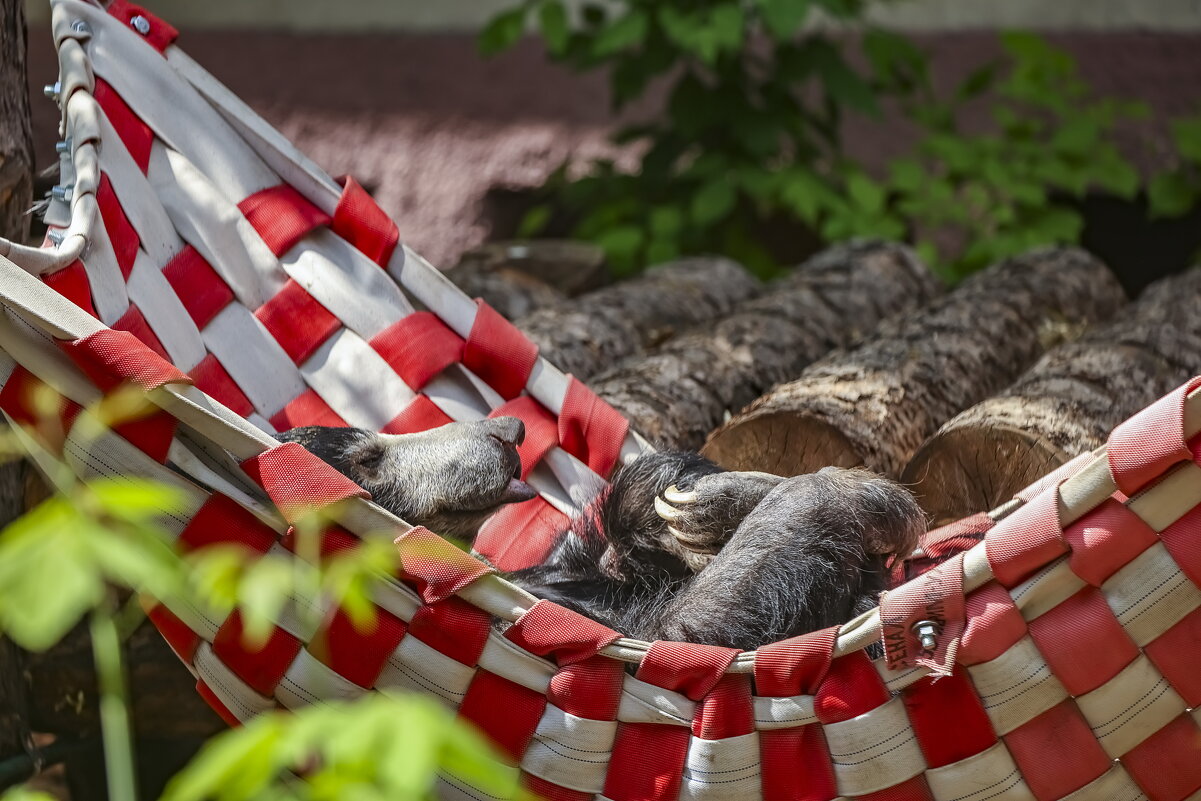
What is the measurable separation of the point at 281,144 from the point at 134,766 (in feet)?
4.29

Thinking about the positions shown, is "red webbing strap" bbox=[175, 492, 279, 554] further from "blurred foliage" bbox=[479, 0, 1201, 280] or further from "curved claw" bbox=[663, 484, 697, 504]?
"blurred foliage" bbox=[479, 0, 1201, 280]

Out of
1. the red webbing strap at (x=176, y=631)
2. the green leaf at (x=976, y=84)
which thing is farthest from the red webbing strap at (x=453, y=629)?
the green leaf at (x=976, y=84)

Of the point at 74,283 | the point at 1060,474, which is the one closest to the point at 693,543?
the point at 1060,474

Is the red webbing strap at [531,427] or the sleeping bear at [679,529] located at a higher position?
the red webbing strap at [531,427]

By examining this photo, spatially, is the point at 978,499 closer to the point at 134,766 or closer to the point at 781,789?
the point at 781,789

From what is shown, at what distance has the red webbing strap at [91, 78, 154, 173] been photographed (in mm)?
2141

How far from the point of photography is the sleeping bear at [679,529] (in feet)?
5.37

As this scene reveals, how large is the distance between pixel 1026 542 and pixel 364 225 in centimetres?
140

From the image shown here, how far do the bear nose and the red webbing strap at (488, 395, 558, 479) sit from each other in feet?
0.33

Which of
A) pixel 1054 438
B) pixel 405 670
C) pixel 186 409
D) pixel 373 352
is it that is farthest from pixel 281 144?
pixel 1054 438

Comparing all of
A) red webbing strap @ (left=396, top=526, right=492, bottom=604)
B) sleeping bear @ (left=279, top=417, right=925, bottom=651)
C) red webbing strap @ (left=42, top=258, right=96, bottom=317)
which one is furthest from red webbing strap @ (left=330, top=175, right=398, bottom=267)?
red webbing strap @ (left=396, top=526, right=492, bottom=604)

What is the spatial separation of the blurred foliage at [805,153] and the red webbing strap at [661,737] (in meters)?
3.42

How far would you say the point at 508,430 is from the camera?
1.98 m

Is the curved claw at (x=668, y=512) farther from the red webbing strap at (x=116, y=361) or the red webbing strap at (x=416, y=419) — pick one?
the red webbing strap at (x=116, y=361)
